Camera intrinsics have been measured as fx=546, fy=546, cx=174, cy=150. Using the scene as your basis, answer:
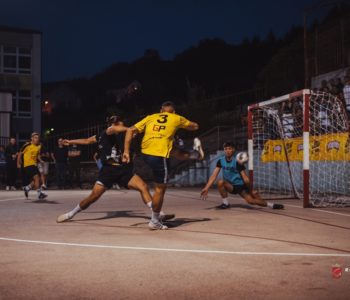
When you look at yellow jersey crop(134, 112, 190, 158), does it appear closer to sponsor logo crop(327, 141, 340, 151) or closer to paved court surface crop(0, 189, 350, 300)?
paved court surface crop(0, 189, 350, 300)

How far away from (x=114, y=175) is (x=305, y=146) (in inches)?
220

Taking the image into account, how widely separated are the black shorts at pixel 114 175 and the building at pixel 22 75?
37.4 meters

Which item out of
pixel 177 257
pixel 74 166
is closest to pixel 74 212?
pixel 177 257

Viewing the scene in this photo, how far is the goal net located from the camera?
1564 centimetres

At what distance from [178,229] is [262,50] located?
169 ft

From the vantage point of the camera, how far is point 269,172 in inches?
822

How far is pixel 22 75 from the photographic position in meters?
46.4

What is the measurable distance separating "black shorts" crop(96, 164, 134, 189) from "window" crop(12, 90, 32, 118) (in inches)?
1492

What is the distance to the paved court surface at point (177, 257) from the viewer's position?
4.91 meters

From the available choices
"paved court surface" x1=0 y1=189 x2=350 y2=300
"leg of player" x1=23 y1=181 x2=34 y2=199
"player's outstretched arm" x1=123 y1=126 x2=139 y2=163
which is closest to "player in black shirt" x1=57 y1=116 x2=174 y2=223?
"paved court surface" x1=0 y1=189 x2=350 y2=300

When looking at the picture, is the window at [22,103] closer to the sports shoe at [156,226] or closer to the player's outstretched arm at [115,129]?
the player's outstretched arm at [115,129]

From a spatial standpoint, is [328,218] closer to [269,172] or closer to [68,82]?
[269,172]

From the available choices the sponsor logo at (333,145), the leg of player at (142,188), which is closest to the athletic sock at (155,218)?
the leg of player at (142,188)

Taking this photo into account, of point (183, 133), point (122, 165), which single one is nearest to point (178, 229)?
point (122, 165)
